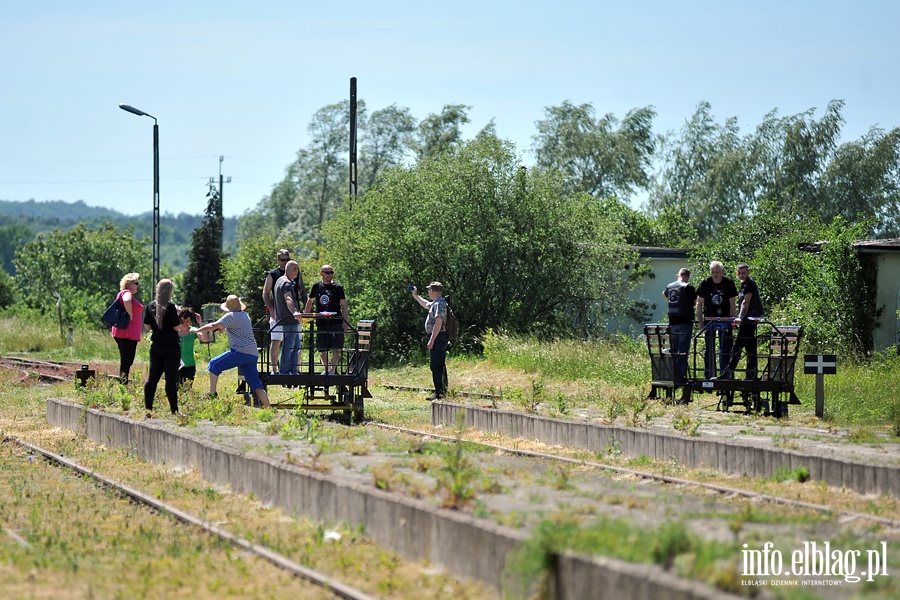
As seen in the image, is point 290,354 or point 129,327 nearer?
point 290,354

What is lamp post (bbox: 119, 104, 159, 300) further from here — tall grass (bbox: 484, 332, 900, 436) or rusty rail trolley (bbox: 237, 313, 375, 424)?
rusty rail trolley (bbox: 237, 313, 375, 424)

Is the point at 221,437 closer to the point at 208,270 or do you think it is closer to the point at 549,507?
the point at 549,507

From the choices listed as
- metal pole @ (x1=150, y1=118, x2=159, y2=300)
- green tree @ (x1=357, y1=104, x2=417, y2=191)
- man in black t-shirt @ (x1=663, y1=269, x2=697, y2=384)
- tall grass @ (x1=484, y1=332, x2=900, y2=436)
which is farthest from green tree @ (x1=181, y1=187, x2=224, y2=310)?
man in black t-shirt @ (x1=663, y1=269, x2=697, y2=384)

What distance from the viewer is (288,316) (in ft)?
57.2

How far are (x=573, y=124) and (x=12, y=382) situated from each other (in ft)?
164

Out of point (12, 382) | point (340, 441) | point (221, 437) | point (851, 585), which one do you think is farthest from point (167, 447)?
point (12, 382)

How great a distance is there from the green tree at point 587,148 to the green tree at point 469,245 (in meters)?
35.0

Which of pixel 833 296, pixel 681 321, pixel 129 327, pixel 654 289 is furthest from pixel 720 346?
pixel 654 289

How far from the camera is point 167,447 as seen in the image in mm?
13562

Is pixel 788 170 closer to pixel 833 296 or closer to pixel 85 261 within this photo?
pixel 833 296

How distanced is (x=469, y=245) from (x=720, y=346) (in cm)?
1897

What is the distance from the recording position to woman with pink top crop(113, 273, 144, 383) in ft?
61.0

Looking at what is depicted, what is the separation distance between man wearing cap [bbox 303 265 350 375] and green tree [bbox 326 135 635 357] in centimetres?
A: 1706

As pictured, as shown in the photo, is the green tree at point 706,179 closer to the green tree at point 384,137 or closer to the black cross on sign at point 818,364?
the green tree at point 384,137
